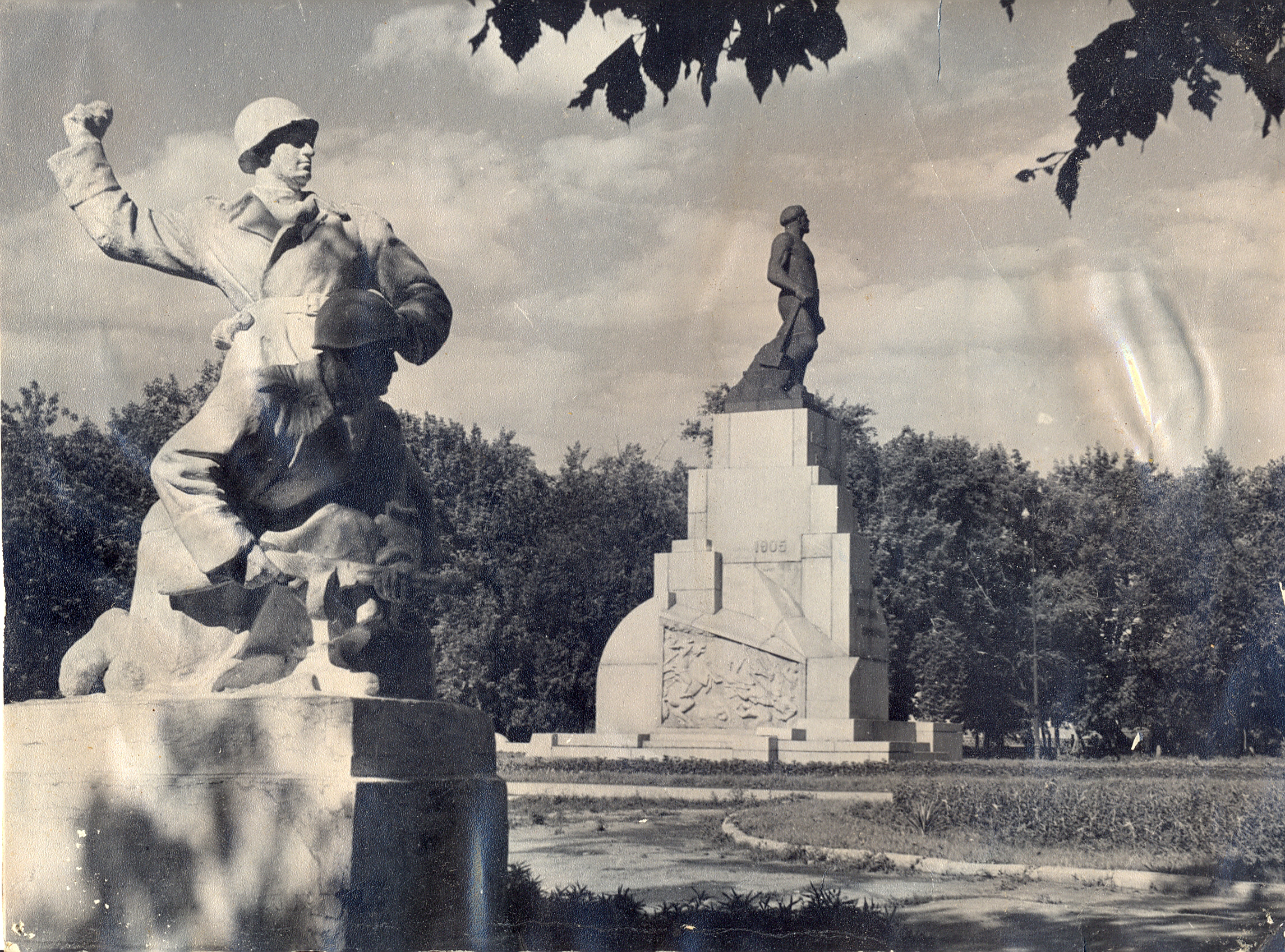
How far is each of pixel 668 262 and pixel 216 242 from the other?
36.3ft

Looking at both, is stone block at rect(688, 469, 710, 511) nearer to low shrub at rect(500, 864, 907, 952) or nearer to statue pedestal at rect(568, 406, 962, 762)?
statue pedestal at rect(568, 406, 962, 762)

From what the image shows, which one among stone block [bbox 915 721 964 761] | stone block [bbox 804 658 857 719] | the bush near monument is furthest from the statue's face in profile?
stone block [bbox 915 721 964 761]


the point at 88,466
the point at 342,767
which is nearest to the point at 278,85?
the point at 342,767

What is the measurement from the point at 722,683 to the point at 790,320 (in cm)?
494

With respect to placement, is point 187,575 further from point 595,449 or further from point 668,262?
point 595,449

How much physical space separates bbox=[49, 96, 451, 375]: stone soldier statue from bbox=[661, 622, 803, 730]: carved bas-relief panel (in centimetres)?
1267

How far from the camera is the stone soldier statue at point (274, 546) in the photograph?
443cm

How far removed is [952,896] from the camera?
624 cm

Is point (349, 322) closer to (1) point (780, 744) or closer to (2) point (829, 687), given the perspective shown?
(1) point (780, 744)

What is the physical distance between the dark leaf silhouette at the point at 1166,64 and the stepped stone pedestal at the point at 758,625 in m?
12.4

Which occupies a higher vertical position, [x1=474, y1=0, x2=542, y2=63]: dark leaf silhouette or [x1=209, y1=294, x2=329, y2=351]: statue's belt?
[x1=474, y1=0, x2=542, y2=63]: dark leaf silhouette

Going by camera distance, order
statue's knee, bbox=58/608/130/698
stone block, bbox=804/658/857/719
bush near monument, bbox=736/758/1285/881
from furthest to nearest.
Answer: stone block, bbox=804/658/857/719, bush near monument, bbox=736/758/1285/881, statue's knee, bbox=58/608/130/698

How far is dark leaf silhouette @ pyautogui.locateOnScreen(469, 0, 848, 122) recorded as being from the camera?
393 cm

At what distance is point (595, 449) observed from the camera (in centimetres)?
3077
